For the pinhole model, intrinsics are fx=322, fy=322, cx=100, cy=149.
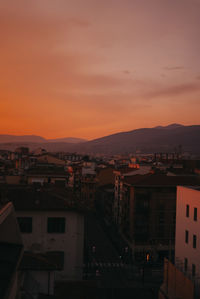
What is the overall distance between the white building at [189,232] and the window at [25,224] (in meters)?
13.5

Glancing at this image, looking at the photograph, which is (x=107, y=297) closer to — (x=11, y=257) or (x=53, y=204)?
(x=53, y=204)

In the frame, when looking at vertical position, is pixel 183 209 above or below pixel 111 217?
above

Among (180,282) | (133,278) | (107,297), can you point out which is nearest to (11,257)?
(180,282)

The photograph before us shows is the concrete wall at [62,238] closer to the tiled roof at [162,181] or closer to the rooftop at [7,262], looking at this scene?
the rooftop at [7,262]

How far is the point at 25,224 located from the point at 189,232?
48.0 ft

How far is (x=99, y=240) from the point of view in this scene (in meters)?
47.7

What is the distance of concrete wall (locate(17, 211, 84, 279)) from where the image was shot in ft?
69.6

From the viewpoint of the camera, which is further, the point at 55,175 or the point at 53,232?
the point at 55,175

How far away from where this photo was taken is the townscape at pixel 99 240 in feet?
39.9

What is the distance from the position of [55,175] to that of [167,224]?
16.6 meters

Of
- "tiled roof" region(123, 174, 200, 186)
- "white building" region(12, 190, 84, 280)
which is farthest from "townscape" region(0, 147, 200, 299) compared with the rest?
"tiled roof" region(123, 174, 200, 186)

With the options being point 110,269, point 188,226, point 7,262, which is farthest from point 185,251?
point 7,262

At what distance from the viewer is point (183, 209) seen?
29.2m

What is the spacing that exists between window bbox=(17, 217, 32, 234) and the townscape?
2.5 inches
